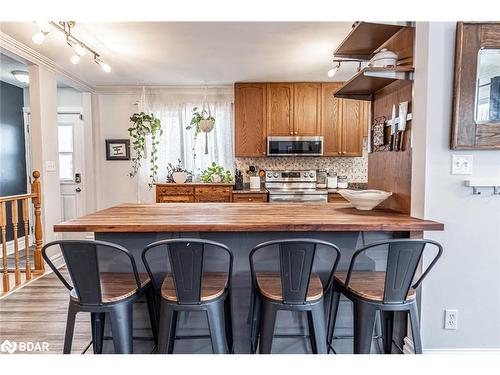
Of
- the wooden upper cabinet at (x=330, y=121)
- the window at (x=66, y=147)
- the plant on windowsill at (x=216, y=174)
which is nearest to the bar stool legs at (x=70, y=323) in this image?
the plant on windowsill at (x=216, y=174)

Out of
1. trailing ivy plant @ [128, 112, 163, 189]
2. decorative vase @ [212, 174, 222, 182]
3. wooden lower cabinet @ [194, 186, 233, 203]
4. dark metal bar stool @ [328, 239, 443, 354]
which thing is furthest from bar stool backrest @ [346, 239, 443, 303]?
trailing ivy plant @ [128, 112, 163, 189]

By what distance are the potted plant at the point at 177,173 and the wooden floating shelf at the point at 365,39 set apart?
286 cm

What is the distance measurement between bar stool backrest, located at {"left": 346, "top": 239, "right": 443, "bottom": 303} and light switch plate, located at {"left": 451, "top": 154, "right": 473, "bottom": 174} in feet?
1.96

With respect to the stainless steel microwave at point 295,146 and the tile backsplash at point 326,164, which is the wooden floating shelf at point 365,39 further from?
the tile backsplash at point 326,164

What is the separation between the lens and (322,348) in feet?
4.87

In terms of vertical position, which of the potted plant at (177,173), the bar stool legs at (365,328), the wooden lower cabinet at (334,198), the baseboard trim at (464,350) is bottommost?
the baseboard trim at (464,350)

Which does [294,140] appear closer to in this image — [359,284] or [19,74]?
[359,284]

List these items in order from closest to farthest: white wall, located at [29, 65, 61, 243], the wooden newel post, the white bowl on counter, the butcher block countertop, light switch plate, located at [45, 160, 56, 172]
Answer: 1. the butcher block countertop
2. the white bowl on counter
3. the wooden newel post
4. white wall, located at [29, 65, 61, 243]
5. light switch plate, located at [45, 160, 56, 172]

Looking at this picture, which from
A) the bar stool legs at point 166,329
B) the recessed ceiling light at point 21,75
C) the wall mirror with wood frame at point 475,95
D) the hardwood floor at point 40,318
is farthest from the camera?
the recessed ceiling light at point 21,75

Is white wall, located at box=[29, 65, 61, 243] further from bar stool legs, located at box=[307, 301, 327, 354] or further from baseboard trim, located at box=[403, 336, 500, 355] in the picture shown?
baseboard trim, located at box=[403, 336, 500, 355]

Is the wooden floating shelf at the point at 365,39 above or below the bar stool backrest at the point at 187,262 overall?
above

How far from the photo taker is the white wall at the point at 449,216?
5.74 feet

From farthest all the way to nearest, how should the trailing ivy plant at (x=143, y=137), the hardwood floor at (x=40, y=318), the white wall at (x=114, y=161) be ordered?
the white wall at (x=114, y=161)
the trailing ivy plant at (x=143, y=137)
the hardwood floor at (x=40, y=318)

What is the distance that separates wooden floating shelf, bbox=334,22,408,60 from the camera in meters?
1.97
